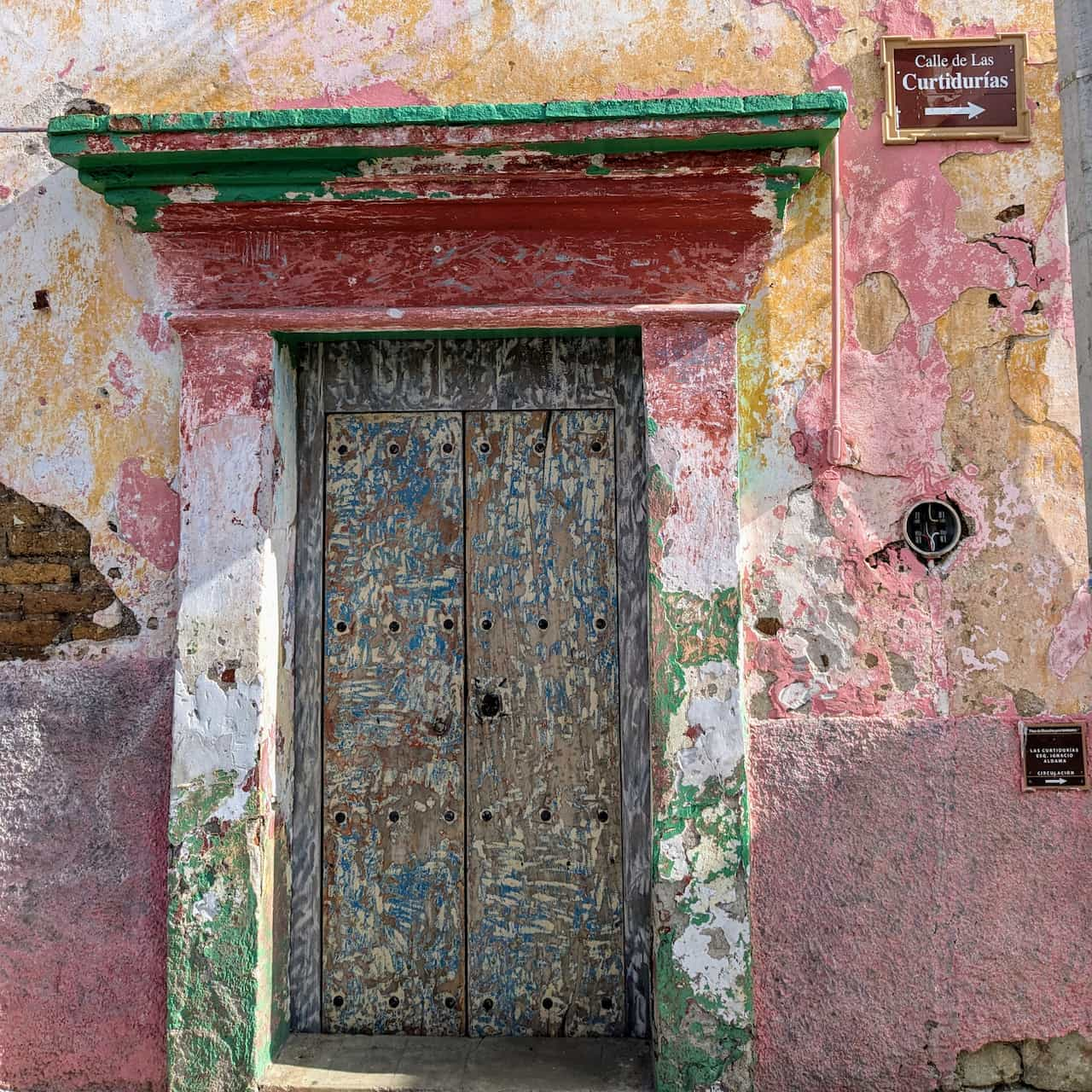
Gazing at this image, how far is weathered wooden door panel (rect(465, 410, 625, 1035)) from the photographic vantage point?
3422mm

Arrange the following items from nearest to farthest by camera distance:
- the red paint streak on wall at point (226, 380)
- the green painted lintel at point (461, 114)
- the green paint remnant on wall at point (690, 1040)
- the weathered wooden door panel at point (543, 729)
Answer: the green painted lintel at point (461, 114), the green paint remnant on wall at point (690, 1040), the red paint streak on wall at point (226, 380), the weathered wooden door panel at point (543, 729)

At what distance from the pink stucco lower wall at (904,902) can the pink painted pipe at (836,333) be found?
79 cm

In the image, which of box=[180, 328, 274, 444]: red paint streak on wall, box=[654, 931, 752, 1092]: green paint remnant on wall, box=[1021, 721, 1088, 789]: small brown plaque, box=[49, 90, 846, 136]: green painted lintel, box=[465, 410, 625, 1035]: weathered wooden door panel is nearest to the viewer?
box=[49, 90, 846, 136]: green painted lintel

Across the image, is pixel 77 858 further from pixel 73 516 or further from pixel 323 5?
pixel 323 5

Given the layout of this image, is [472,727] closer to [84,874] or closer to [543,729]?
[543,729]

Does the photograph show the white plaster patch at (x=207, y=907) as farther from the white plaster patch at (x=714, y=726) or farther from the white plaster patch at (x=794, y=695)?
the white plaster patch at (x=794, y=695)

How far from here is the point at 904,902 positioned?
3.20 meters

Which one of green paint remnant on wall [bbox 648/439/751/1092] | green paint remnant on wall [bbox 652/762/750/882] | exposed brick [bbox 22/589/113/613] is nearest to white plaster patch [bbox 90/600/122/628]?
exposed brick [bbox 22/589/113/613]

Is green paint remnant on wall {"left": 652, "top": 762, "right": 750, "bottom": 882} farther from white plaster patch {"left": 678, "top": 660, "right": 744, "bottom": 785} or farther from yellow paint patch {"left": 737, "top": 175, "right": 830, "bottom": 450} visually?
yellow paint patch {"left": 737, "top": 175, "right": 830, "bottom": 450}

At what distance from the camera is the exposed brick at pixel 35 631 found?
3367mm

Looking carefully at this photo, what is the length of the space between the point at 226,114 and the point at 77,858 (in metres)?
2.21

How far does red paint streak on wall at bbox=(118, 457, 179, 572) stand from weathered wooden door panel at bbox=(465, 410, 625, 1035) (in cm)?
91

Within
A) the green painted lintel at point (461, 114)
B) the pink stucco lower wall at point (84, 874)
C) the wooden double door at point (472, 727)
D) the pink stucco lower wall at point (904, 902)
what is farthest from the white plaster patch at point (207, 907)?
the green painted lintel at point (461, 114)

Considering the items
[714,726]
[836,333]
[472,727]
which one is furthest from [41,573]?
[836,333]
